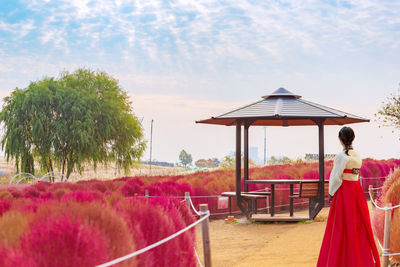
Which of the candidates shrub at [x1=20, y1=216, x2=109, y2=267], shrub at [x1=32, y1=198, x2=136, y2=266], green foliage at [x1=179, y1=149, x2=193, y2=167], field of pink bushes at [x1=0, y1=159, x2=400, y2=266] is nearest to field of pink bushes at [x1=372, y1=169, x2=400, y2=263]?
field of pink bushes at [x1=0, y1=159, x2=400, y2=266]

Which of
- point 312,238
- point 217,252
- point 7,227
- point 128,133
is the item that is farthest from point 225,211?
point 128,133

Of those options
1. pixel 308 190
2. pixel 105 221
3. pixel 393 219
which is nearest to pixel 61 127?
pixel 308 190

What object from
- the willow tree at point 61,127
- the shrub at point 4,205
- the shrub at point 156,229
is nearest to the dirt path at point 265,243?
the shrub at point 156,229

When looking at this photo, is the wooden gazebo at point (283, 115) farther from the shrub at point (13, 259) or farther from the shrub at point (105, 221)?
the shrub at point (13, 259)

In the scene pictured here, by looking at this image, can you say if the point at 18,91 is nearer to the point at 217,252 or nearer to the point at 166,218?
the point at 217,252

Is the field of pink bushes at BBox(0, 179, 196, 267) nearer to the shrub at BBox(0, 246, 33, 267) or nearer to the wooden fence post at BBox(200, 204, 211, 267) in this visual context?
the shrub at BBox(0, 246, 33, 267)

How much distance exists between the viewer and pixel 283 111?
43.7ft

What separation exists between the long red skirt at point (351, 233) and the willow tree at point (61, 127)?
29603 mm

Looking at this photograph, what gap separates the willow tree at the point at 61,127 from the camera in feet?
118

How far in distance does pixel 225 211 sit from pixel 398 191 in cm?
730

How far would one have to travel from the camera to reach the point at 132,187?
43.7ft

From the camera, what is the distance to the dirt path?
8875 mm

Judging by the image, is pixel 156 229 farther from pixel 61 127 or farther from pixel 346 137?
pixel 61 127

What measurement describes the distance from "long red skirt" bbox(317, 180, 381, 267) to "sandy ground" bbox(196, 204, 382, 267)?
145cm
